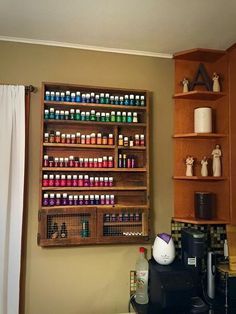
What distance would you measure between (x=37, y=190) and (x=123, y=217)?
63 centimetres

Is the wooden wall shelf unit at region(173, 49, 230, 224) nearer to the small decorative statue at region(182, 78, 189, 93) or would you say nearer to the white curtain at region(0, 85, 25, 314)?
the small decorative statue at region(182, 78, 189, 93)

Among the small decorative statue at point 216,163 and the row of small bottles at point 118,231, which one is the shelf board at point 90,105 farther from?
the row of small bottles at point 118,231

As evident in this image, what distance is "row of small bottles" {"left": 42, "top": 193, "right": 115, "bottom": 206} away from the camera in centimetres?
186

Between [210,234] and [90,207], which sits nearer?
[90,207]

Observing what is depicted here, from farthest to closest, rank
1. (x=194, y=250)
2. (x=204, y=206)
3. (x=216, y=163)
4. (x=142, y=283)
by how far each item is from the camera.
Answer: (x=216, y=163), (x=204, y=206), (x=142, y=283), (x=194, y=250)

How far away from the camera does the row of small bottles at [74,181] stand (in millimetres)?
1857

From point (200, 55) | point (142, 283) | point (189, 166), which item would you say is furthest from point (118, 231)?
point (200, 55)

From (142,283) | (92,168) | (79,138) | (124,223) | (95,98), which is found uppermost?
(95,98)

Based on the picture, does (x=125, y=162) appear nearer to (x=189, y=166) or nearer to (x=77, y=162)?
(x=77, y=162)

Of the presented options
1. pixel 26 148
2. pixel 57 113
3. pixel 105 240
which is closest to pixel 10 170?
pixel 26 148

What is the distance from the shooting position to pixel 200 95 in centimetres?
204

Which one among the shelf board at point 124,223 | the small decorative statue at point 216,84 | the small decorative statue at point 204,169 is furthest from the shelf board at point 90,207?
the small decorative statue at point 216,84

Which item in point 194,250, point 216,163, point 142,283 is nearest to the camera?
point 194,250

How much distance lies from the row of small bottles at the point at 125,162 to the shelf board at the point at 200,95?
59 cm
